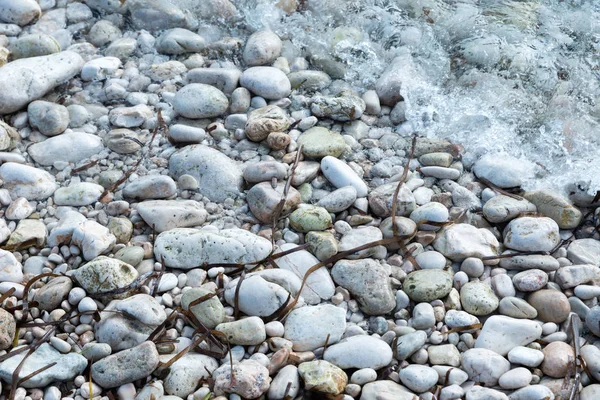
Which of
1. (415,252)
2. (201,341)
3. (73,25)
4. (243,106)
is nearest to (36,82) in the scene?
(73,25)

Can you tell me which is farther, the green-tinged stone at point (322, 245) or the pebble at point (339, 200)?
the pebble at point (339, 200)

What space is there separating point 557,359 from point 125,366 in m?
1.62

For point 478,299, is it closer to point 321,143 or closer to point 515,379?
point 515,379

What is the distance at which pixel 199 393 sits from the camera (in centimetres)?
224

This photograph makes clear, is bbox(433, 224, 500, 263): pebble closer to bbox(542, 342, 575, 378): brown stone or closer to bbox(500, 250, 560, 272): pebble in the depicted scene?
bbox(500, 250, 560, 272): pebble

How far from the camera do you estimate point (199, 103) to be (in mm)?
3365

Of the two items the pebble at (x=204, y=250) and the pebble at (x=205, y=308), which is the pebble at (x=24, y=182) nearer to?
the pebble at (x=204, y=250)

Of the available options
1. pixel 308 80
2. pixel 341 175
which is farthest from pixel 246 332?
pixel 308 80

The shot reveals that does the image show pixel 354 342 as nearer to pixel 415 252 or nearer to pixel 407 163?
pixel 415 252

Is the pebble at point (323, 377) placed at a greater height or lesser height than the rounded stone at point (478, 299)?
lesser

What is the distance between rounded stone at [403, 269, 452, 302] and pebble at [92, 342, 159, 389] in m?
1.07

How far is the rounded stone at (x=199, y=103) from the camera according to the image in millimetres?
3365

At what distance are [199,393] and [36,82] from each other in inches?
79.8

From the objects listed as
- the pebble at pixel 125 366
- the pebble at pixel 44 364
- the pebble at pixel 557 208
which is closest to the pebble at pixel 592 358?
→ the pebble at pixel 557 208
